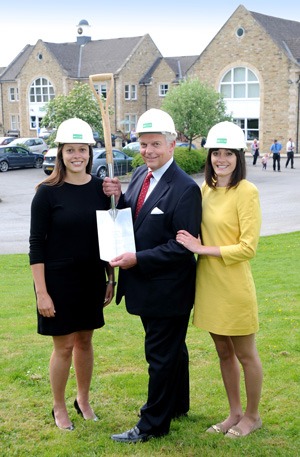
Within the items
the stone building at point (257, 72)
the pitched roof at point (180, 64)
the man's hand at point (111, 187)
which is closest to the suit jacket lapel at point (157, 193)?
the man's hand at point (111, 187)

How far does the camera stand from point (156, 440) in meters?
4.36

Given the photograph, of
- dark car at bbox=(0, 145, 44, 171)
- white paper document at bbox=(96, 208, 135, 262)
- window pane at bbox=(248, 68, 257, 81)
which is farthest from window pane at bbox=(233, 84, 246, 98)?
white paper document at bbox=(96, 208, 135, 262)

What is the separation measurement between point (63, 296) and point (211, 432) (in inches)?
56.9

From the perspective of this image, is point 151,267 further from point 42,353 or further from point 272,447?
point 42,353

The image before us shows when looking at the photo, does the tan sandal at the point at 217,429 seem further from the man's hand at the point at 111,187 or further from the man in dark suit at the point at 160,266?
the man's hand at the point at 111,187

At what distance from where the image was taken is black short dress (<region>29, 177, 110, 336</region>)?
14.2ft

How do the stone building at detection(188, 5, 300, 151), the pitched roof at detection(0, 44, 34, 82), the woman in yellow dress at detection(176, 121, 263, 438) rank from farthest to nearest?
the pitched roof at detection(0, 44, 34, 82) < the stone building at detection(188, 5, 300, 151) < the woman in yellow dress at detection(176, 121, 263, 438)

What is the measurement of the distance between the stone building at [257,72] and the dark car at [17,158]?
14871 mm

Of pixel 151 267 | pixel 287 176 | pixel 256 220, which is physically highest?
pixel 256 220

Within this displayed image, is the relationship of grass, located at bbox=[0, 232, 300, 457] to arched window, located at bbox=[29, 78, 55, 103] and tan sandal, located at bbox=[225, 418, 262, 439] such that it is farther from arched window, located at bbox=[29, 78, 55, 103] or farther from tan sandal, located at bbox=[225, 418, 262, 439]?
arched window, located at bbox=[29, 78, 55, 103]

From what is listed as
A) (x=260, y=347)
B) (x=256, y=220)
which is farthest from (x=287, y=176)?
(x=256, y=220)

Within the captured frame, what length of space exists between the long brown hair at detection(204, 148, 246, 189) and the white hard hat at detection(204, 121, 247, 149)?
0.05 meters

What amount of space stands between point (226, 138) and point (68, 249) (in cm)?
134

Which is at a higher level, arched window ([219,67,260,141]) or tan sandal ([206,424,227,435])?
arched window ([219,67,260,141])
